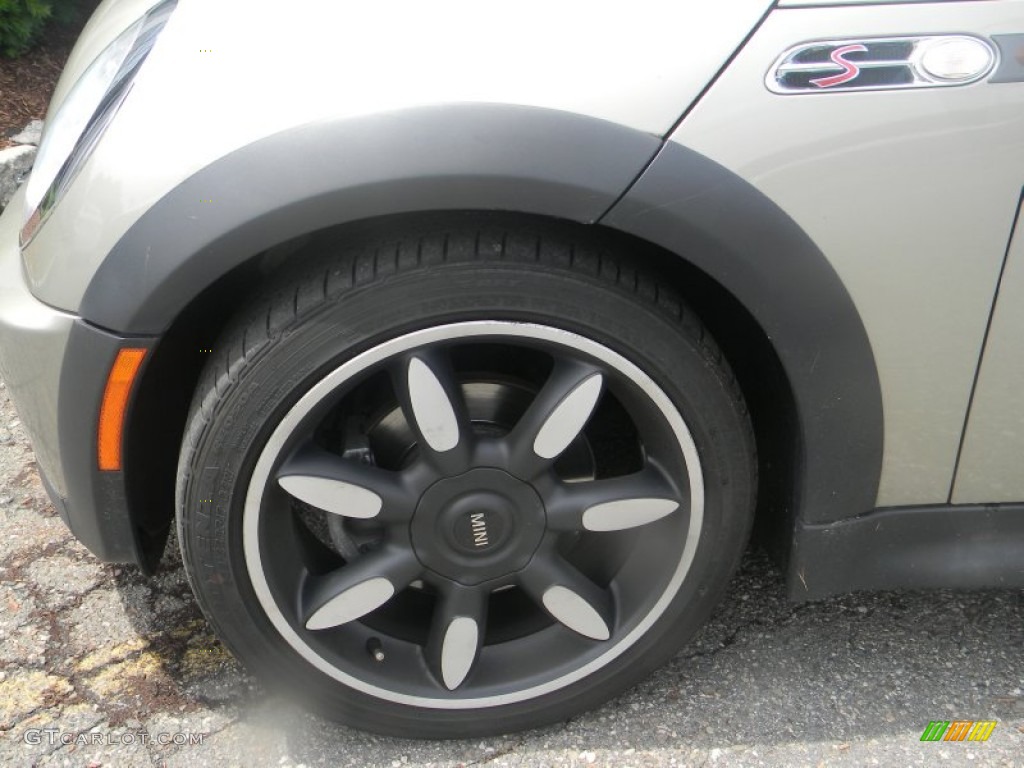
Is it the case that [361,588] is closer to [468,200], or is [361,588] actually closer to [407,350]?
[407,350]

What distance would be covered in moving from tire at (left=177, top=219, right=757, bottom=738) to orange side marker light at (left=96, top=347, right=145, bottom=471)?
0.36 feet

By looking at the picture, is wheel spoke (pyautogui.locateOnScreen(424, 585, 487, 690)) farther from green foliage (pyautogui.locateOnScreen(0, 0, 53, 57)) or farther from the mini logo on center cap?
green foliage (pyautogui.locateOnScreen(0, 0, 53, 57))

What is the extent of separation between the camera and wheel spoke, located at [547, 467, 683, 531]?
5.66ft

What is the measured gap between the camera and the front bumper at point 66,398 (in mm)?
1556

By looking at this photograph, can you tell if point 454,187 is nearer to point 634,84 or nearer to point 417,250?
point 417,250

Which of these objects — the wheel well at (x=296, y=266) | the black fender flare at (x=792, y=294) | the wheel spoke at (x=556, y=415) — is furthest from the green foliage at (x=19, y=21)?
the black fender flare at (x=792, y=294)

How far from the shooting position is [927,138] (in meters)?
1.42

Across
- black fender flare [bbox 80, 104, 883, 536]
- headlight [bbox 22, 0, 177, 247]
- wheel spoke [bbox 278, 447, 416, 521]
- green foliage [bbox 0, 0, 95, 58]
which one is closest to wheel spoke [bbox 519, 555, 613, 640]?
wheel spoke [bbox 278, 447, 416, 521]

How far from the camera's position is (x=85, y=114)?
5.61 ft

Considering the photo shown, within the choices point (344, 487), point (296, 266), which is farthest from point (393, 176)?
point (344, 487)

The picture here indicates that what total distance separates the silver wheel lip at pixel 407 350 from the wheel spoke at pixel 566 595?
0.19ft

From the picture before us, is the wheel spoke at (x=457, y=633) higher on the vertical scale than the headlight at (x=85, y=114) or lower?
lower

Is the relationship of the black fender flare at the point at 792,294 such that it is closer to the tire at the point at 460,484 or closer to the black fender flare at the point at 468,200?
the black fender flare at the point at 468,200

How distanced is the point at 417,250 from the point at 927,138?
73 cm
